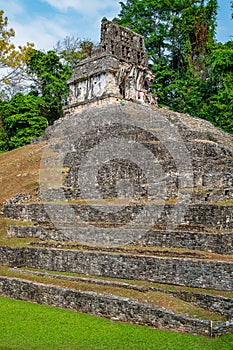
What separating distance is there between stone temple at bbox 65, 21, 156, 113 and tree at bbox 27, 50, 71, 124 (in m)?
7.23

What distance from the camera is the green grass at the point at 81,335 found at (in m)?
9.56

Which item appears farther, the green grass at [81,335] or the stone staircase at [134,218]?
the stone staircase at [134,218]

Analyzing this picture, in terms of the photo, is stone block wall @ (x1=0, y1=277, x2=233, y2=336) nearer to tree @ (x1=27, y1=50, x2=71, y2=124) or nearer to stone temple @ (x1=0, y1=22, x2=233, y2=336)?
stone temple @ (x1=0, y1=22, x2=233, y2=336)

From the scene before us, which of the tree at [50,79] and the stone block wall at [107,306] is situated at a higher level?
the tree at [50,79]

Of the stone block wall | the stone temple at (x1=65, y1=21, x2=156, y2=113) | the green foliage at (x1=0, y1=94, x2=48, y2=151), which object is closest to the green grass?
the stone block wall

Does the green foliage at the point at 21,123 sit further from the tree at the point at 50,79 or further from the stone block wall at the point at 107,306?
the stone block wall at the point at 107,306

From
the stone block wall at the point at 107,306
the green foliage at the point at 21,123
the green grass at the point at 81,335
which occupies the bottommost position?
the green grass at the point at 81,335

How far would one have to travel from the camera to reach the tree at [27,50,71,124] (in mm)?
41812

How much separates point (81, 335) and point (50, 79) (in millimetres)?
35236

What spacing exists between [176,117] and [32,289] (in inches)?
695

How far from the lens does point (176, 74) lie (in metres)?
44.1

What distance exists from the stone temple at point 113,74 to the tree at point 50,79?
23.7 feet

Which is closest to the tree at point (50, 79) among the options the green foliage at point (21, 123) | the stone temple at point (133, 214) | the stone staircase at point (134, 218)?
the green foliage at point (21, 123)

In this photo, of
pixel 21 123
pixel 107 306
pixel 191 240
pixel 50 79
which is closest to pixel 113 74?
pixel 21 123
